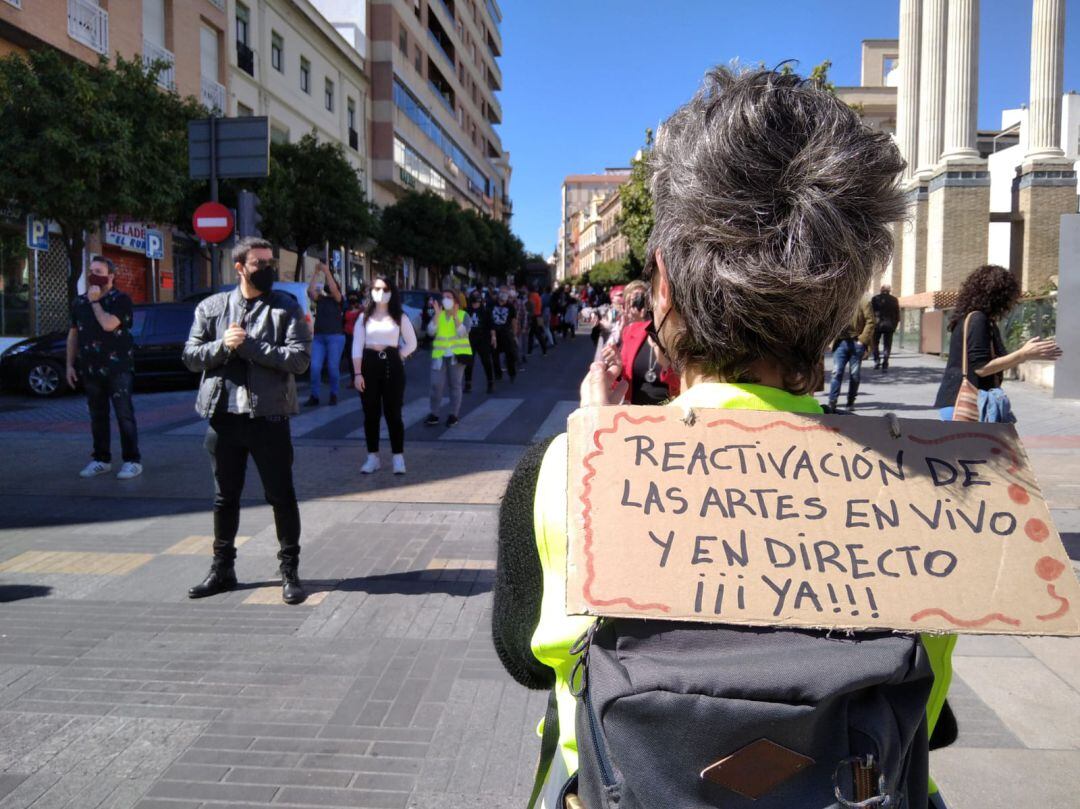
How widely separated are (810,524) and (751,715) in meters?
0.26

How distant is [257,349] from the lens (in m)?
4.97

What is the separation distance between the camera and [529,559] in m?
1.31

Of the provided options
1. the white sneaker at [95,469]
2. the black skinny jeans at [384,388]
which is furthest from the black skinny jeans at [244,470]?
the white sneaker at [95,469]

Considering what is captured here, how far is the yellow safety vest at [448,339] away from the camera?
38.1 ft

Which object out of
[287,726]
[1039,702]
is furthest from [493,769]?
[1039,702]

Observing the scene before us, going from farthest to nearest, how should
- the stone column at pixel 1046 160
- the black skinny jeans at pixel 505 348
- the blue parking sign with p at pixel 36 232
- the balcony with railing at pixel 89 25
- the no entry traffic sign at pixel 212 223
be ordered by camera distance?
the stone column at pixel 1046 160 < the balcony with railing at pixel 89 25 < the black skinny jeans at pixel 505 348 < the blue parking sign with p at pixel 36 232 < the no entry traffic sign at pixel 212 223

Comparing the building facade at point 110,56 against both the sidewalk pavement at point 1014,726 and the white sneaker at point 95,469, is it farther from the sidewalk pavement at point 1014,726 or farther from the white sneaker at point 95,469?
the sidewalk pavement at point 1014,726

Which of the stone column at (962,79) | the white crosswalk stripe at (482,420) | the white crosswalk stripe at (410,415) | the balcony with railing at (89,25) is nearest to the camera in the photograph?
the white crosswalk stripe at (410,415)

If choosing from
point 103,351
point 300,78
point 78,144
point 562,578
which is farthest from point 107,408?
point 300,78

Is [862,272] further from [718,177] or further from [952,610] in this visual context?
[952,610]

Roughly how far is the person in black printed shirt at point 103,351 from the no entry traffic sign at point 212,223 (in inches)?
191

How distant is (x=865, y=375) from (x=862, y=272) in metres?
17.9

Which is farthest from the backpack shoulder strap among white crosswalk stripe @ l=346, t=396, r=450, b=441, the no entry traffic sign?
the no entry traffic sign

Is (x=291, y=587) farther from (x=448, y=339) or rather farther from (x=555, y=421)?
(x=555, y=421)
